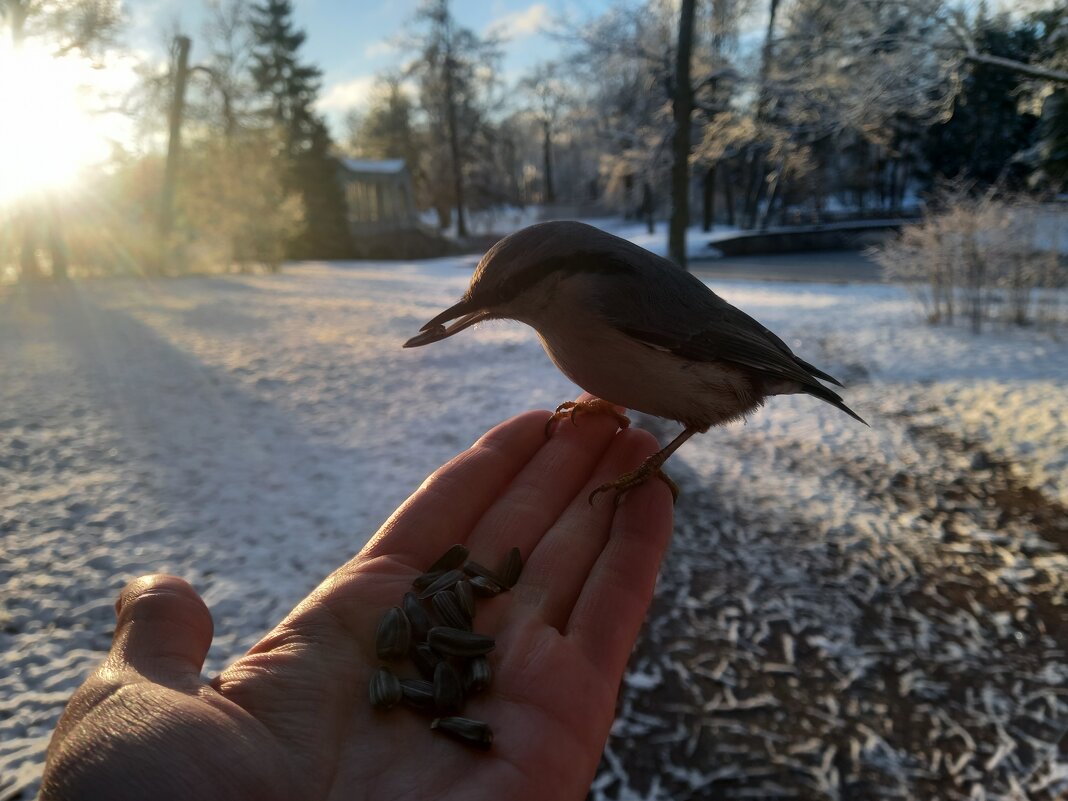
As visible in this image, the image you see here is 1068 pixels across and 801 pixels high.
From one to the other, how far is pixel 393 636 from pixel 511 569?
49 cm

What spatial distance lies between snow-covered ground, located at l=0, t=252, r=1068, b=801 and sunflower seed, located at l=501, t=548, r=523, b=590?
1.00 meters

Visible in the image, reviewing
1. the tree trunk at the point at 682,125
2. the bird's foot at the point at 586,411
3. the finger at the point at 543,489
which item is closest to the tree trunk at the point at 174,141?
the tree trunk at the point at 682,125

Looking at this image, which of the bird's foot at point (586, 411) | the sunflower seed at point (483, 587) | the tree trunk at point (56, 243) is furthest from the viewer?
the tree trunk at point (56, 243)

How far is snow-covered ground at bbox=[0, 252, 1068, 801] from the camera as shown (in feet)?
8.65

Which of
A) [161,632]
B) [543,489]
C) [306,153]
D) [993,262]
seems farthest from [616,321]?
[306,153]

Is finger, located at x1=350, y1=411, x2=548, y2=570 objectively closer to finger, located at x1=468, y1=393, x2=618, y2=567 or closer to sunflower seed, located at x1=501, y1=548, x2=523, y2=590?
finger, located at x1=468, y1=393, x2=618, y2=567

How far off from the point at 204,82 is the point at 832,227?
84.7 feet

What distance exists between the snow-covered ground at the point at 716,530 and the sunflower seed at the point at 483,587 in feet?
3.46

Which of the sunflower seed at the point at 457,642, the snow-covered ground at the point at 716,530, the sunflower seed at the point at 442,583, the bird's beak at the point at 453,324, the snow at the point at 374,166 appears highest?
the snow at the point at 374,166

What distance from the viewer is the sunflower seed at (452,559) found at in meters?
2.11

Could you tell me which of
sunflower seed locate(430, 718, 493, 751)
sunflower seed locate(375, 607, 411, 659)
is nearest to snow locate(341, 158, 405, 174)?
sunflower seed locate(375, 607, 411, 659)

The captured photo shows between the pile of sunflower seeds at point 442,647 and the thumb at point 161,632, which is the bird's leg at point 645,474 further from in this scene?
the thumb at point 161,632

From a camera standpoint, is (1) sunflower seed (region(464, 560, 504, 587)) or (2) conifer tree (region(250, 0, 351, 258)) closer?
(1) sunflower seed (region(464, 560, 504, 587))

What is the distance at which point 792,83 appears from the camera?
10.2 meters
